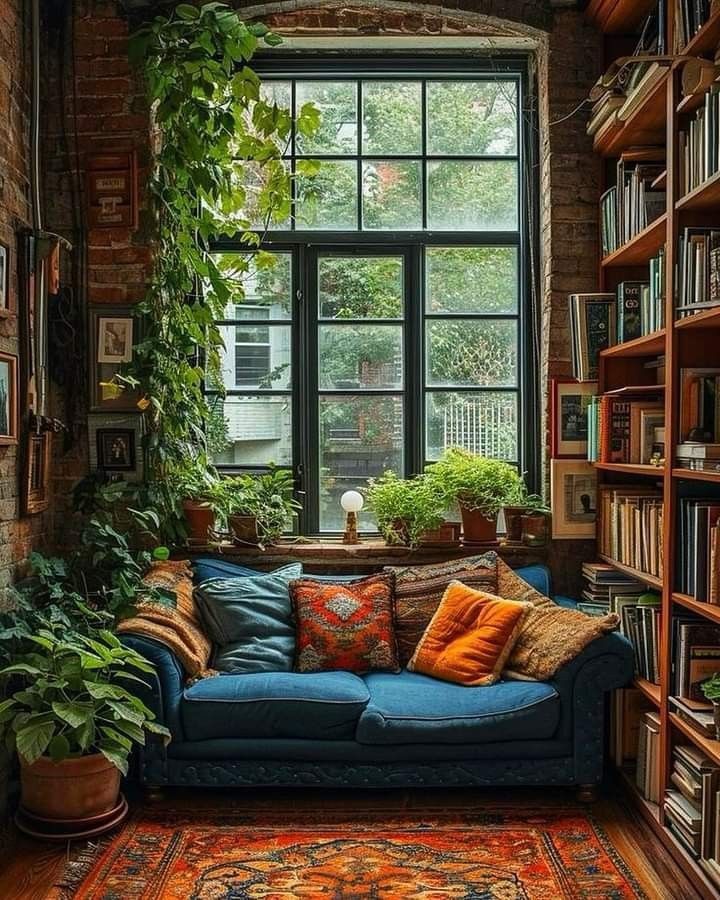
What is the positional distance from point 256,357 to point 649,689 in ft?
7.81

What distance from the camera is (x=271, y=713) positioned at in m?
3.48

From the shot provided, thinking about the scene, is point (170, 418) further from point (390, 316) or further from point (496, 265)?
point (496, 265)

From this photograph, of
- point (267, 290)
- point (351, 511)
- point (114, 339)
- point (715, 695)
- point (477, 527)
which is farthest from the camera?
point (267, 290)

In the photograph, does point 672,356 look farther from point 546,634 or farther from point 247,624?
point 247,624

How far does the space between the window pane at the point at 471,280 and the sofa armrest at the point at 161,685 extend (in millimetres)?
2145

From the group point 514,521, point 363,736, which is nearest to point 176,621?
point 363,736

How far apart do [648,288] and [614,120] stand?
0.71m

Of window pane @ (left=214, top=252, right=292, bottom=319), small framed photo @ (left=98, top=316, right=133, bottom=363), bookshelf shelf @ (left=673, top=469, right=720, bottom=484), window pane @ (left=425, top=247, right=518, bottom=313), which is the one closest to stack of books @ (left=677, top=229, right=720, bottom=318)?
bookshelf shelf @ (left=673, top=469, right=720, bottom=484)

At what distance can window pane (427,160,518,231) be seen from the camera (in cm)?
467

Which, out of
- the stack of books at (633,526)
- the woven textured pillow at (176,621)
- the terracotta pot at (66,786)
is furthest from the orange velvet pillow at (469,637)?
the terracotta pot at (66,786)

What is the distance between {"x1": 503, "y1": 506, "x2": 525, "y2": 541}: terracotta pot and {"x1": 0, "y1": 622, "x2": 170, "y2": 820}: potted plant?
1.80 metres

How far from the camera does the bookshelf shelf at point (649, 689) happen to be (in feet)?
11.2

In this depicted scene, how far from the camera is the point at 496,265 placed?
15.3 ft

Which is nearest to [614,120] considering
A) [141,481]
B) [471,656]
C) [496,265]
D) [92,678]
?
[496,265]
